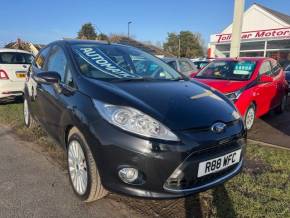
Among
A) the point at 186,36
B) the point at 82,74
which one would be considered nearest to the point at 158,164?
the point at 82,74

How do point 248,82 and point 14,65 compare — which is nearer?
point 248,82

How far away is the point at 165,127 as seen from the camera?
253 centimetres

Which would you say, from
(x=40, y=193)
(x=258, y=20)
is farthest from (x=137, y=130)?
(x=258, y=20)

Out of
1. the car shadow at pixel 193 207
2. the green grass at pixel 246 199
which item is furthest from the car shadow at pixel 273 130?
the car shadow at pixel 193 207

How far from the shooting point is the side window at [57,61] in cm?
361

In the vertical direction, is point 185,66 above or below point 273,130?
above

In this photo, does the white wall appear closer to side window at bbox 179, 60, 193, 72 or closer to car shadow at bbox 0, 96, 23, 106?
side window at bbox 179, 60, 193, 72

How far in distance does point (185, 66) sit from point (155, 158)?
819 centimetres

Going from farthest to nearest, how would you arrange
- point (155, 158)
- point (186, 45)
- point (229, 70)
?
point (186, 45)
point (229, 70)
point (155, 158)

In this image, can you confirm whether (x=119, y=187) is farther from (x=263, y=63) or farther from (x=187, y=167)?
(x=263, y=63)

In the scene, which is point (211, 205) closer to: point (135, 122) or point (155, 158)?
point (155, 158)

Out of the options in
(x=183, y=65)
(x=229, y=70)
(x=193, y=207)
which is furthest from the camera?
(x=183, y=65)

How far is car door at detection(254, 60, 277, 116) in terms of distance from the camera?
19.6 feet

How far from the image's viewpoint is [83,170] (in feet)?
9.82
